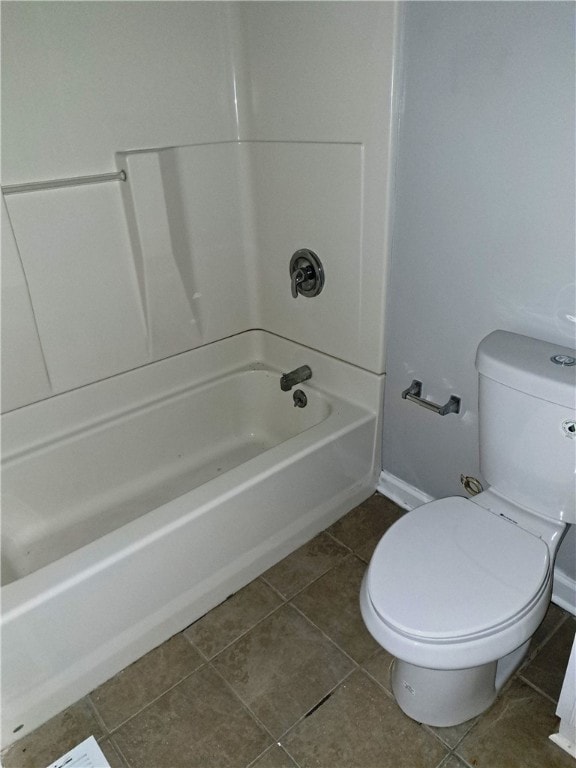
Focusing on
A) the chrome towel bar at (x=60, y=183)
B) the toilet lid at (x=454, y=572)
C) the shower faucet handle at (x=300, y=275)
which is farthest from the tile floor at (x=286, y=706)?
the chrome towel bar at (x=60, y=183)

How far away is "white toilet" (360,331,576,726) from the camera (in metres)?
1.09

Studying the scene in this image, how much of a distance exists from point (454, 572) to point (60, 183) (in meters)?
1.49

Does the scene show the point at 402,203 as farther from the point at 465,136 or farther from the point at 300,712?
the point at 300,712

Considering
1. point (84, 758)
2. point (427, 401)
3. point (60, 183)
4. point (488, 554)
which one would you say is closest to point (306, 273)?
point (427, 401)

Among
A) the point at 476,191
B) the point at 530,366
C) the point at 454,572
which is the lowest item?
the point at 454,572

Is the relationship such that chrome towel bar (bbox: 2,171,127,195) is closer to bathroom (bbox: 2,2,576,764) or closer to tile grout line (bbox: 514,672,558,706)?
bathroom (bbox: 2,2,576,764)

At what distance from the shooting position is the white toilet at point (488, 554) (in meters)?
1.09

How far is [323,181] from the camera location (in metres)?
1.66

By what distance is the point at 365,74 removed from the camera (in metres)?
1.42

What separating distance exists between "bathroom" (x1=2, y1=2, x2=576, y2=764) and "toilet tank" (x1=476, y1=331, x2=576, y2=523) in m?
0.12

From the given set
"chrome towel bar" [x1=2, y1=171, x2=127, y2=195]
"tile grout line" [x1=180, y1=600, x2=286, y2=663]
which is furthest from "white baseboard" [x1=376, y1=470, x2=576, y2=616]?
"chrome towel bar" [x1=2, y1=171, x2=127, y2=195]

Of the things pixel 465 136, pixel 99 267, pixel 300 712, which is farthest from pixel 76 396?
pixel 465 136

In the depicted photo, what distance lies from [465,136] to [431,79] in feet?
0.57

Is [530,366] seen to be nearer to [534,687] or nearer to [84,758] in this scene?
[534,687]
